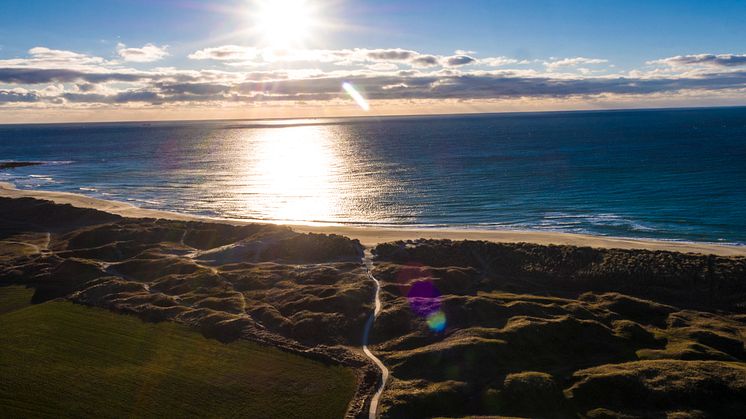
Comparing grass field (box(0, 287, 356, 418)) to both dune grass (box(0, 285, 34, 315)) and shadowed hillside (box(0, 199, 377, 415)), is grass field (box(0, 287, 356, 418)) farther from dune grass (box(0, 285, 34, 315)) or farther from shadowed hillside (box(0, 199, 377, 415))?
dune grass (box(0, 285, 34, 315))

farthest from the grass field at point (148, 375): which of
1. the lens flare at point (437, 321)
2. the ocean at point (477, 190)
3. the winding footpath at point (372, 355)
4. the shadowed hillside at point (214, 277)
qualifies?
the ocean at point (477, 190)

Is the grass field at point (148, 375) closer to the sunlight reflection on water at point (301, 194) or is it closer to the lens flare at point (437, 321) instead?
the lens flare at point (437, 321)

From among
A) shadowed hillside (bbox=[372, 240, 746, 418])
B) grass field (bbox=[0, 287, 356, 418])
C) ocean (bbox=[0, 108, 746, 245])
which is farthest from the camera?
ocean (bbox=[0, 108, 746, 245])

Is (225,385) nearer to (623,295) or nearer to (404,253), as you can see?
(404,253)

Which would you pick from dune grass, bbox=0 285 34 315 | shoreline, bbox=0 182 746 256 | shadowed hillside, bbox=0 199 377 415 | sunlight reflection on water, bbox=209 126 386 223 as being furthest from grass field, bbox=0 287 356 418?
sunlight reflection on water, bbox=209 126 386 223

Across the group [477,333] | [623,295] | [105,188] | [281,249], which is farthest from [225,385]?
[105,188]

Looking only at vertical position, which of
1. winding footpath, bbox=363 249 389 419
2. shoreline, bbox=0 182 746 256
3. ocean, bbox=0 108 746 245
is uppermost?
ocean, bbox=0 108 746 245

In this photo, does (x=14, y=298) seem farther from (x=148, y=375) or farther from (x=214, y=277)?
(x=148, y=375)

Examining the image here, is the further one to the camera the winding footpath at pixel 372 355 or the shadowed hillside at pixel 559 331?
the winding footpath at pixel 372 355

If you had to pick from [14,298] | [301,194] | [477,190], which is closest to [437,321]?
[14,298]
